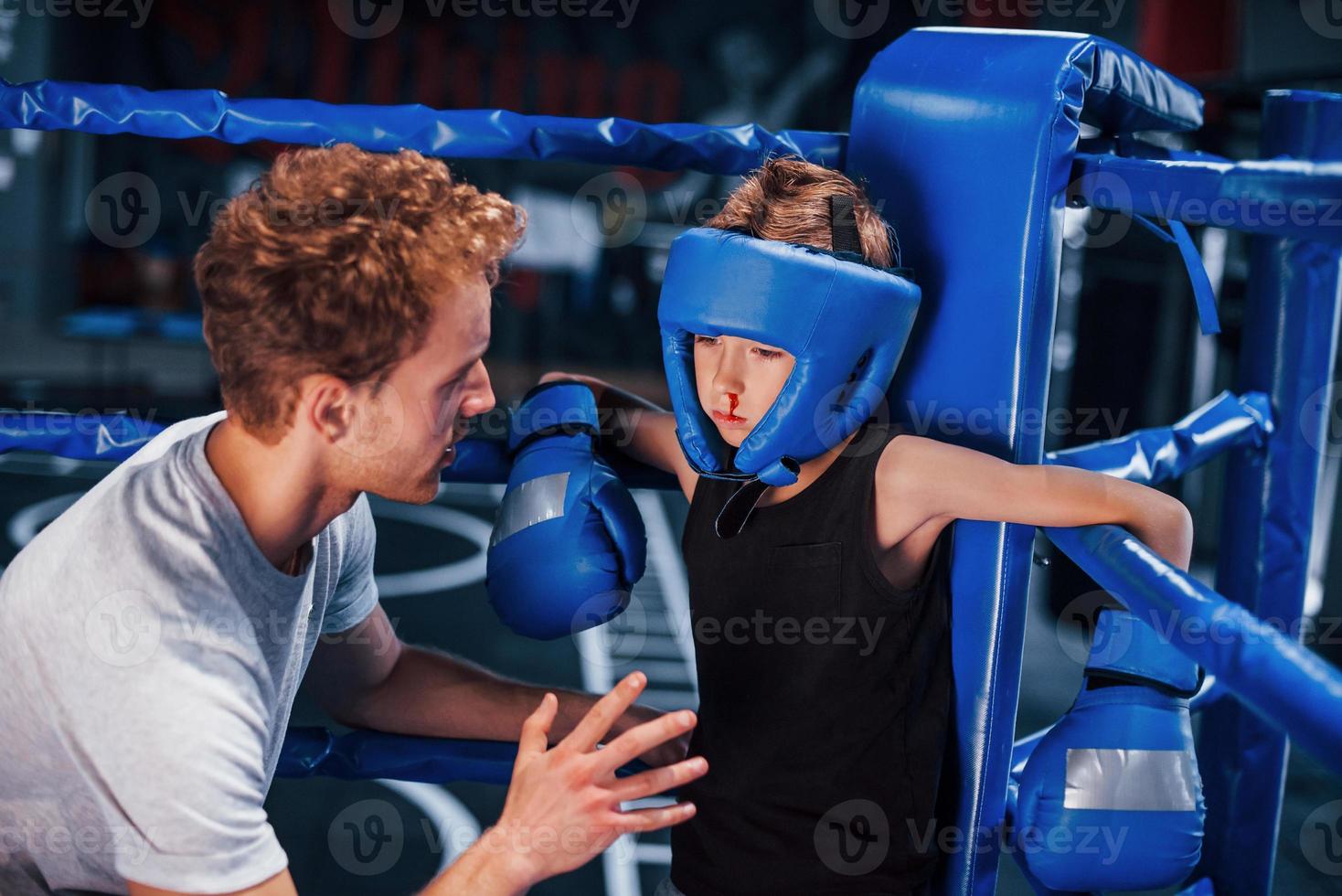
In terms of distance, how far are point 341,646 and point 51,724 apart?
0.47m

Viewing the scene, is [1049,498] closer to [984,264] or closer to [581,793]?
[984,264]

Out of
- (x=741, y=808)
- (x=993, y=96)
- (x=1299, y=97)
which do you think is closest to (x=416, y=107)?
(x=993, y=96)

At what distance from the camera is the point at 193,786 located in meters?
0.95

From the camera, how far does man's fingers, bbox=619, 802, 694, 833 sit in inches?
39.8

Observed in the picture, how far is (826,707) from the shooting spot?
1.24 metres

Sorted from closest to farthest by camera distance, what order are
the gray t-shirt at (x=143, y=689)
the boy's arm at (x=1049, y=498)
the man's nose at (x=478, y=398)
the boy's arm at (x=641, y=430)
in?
the gray t-shirt at (x=143, y=689)
the boy's arm at (x=1049, y=498)
the man's nose at (x=478, y=398)
the boy's arm at (x=641, y=430)

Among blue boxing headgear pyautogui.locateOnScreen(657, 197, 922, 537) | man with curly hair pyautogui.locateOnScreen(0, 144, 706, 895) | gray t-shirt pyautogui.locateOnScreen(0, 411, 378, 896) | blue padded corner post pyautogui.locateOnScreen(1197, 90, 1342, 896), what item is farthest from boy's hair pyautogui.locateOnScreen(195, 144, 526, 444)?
blue padded corner post pyautogui.locateOnScreen(1197, 90, 1342, 896)

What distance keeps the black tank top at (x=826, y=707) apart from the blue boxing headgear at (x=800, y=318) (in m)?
0.06

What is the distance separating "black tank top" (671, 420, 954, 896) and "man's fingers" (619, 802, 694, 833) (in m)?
0.23

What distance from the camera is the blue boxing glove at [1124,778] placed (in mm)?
1121

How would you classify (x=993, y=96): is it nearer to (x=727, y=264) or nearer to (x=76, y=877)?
(x=727, y=264)

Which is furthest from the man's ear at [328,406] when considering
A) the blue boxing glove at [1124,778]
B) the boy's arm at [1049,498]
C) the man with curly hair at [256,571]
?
the blue boxing glove at [1124,778]

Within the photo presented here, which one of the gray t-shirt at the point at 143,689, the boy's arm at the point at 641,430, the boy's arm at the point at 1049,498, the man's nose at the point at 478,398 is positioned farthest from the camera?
the boy's arm at the point at 641,430

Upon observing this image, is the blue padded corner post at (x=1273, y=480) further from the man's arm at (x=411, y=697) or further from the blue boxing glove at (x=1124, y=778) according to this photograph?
the man's arm at (x=411, y=697)
